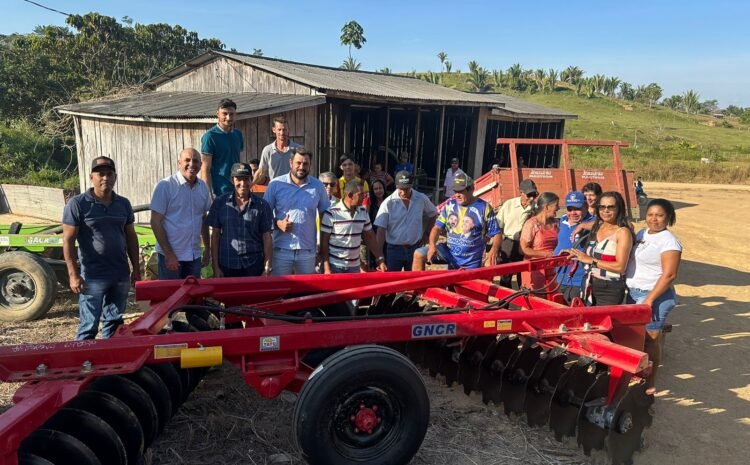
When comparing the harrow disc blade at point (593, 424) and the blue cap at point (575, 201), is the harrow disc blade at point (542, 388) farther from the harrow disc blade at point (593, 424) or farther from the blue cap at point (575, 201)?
the blue cap at point (575, 201)

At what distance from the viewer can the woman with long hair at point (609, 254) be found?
4.20m

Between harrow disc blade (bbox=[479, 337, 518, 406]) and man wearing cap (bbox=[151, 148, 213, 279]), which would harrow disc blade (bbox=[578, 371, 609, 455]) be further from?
man wearing cap (bbox=[151, 148, 213, 279])

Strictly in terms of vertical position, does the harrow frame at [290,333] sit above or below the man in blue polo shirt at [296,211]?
below

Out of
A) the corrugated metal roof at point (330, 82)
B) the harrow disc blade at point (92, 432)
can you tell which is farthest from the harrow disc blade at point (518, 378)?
the corrugated metal roof at point (330, 82)

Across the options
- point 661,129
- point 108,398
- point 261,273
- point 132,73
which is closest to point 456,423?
point 261,273

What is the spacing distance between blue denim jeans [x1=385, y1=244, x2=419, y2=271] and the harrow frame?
989 mm

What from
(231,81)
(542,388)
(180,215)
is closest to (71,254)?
(180,215)

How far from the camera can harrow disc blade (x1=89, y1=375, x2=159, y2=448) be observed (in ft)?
9.60


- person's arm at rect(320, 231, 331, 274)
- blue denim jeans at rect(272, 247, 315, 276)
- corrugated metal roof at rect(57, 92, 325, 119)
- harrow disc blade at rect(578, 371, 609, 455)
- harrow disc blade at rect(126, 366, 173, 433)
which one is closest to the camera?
harrow disc blade at rect(126, 366, 173, 433)

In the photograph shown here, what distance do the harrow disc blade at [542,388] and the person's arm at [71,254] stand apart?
3326mm

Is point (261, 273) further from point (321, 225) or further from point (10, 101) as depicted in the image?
point (10, 101)

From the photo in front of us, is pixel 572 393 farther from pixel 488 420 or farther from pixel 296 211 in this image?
pixel 296 211

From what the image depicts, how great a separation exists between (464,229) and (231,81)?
886 centimetres

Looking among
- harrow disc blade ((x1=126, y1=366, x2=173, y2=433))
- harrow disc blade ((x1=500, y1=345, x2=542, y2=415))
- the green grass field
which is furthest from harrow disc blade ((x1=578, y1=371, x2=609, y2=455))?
the green grass field
